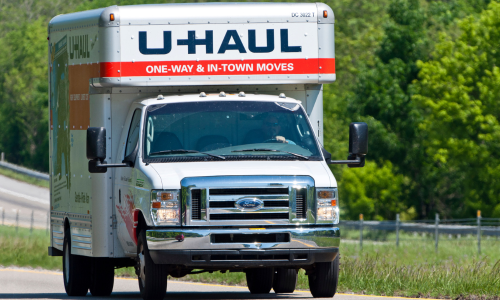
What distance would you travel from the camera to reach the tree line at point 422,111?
4484 cm

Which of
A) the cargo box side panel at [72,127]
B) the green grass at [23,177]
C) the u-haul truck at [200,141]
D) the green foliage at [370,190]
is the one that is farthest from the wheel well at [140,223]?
the green grass at [23,177]

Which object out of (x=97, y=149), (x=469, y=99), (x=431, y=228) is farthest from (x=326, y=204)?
(x=469, y=99)

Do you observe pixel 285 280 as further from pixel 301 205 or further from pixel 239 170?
pixel 239 170

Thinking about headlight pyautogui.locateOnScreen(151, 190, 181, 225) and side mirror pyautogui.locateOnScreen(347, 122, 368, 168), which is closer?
headlight pyautogui.locateOnScreen(151, 190, 181, 225)

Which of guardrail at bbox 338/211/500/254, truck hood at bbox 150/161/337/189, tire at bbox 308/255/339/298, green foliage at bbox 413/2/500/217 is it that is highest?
green foliage at bbox 413/2/500/217

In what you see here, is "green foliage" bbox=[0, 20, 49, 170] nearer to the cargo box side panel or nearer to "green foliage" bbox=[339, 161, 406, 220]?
"green foliage" bbox=[339, 161, 406, 220]

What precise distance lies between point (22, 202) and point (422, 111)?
2786cm

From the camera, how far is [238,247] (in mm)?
10352

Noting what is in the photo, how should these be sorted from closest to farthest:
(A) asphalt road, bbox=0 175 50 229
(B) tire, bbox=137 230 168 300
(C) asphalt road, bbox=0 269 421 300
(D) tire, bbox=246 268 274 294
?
(B) tire, bbox=137 230 168 300 < (C) asphalt road, bbox=0 269 421 300 < (D) tire, bbox=246 268 274 294 < (A) asphalt road, bbox=0 175 50 229

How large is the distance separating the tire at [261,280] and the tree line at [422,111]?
31192 mm

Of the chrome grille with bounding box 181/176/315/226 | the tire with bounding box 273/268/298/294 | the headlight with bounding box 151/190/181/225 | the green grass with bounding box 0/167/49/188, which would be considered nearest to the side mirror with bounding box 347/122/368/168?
the chrome grille with bounding box 181/176/315/226

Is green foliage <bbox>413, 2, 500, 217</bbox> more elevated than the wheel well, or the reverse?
green foliage <bbox>413, 2, 500, 217</bbox>

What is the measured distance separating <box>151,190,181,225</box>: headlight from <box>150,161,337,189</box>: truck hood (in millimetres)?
81

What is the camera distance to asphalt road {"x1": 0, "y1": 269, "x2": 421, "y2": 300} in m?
13.2
